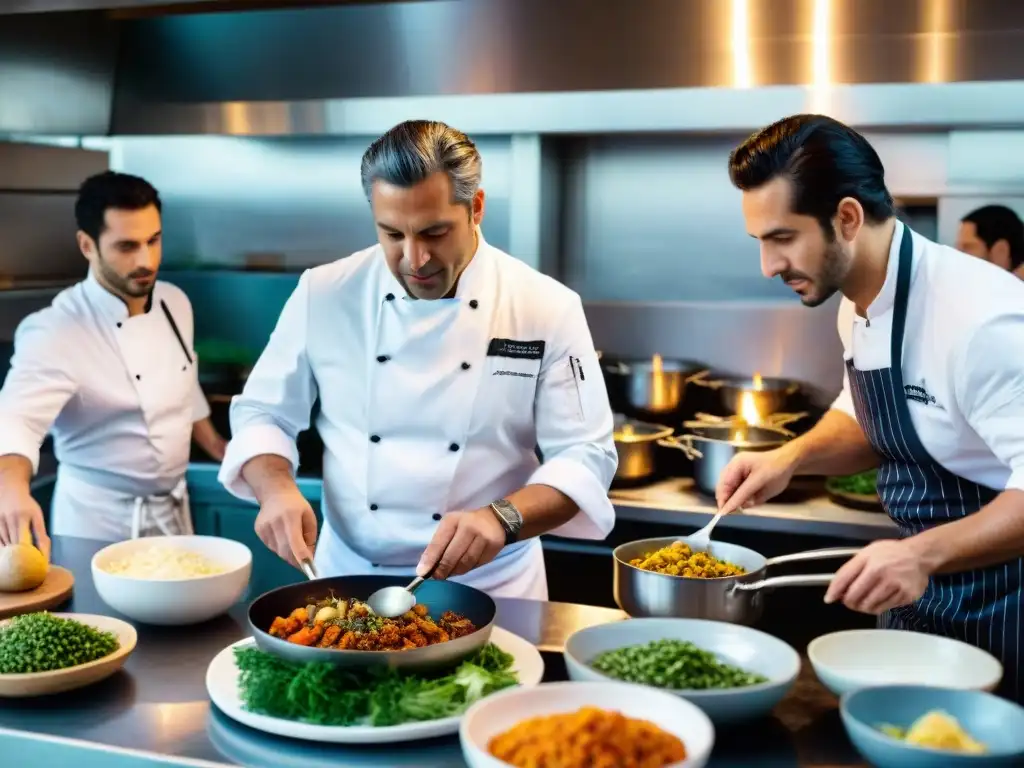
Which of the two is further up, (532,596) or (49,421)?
(49,421)

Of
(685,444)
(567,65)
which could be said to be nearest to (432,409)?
(685,444)

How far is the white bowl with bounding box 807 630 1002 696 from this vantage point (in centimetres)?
173

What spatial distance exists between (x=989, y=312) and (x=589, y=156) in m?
2.55

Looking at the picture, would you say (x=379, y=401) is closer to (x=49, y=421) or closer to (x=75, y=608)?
(x=75, y=608)

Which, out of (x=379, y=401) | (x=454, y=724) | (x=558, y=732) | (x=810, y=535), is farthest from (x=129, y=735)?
(x=810, y=535)

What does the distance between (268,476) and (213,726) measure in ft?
2.43

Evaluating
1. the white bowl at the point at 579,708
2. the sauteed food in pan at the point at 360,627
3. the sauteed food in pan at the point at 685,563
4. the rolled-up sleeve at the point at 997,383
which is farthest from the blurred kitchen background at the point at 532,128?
the white bowl at the point at 579,708

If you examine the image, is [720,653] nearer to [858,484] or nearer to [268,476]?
[268,476]

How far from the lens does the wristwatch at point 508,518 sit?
7.24ft

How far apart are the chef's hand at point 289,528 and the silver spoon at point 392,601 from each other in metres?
0.26

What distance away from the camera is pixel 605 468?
99.2 inches

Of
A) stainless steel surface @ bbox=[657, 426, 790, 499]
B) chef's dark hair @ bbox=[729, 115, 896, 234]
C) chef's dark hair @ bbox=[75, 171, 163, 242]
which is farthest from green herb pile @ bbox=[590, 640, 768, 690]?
chef's dark hair @ bbox=[75, 171, 163, 242]

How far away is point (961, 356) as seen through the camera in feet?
6.81

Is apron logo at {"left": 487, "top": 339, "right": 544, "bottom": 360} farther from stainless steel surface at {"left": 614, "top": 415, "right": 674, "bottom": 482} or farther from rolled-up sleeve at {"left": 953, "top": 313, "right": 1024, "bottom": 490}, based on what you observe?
stainless steel surface at {"left": 614, "top": 415, "right": 674, "bottom": 482}
